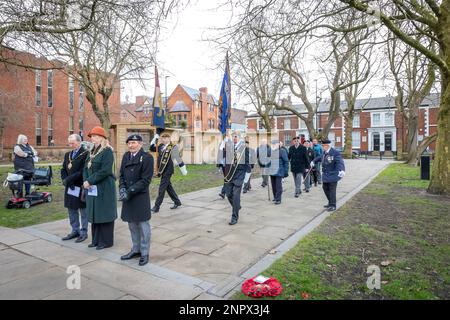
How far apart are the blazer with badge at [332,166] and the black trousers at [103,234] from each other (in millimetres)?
5570

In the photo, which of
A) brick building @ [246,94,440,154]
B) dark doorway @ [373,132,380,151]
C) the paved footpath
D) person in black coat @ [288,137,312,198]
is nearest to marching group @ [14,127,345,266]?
the paved footpath

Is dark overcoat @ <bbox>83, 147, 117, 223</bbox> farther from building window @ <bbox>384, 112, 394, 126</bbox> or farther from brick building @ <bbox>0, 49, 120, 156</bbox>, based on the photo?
building window @ <bbox>384, 112, 394, 126</bbox>

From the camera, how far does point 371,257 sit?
189 inches

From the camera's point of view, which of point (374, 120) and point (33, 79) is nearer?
point (33, 79)

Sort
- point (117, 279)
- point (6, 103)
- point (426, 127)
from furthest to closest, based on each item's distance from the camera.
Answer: point (426, 127), point (6, 103), point (117, 279)

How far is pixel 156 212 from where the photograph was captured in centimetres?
811

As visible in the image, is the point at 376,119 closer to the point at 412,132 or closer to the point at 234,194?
the point at 412,132

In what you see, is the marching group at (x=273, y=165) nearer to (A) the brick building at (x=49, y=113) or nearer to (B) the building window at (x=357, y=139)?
(A) the brick building at (x=49, y=113)
